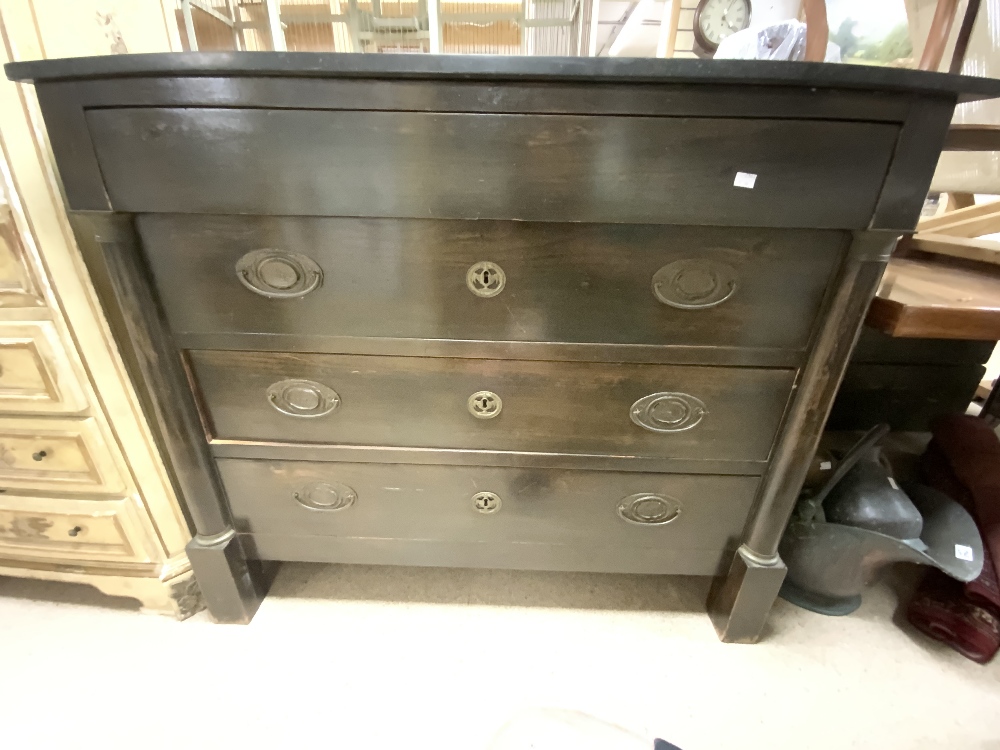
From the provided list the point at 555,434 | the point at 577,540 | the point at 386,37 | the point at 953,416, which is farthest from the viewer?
the point at 953,416

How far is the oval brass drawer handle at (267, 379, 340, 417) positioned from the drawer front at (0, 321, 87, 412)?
311 millimetres

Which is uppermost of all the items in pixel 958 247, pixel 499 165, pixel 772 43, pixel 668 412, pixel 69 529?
pixel 772 43

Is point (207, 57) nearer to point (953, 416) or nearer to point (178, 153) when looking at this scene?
point (178, 153)

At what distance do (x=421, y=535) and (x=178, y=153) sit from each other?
66cm

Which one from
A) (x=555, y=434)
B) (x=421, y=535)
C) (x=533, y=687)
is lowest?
(x=533, y=687)

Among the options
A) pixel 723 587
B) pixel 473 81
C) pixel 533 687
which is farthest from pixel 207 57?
pixel 723 587

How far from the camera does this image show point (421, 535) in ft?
2.83

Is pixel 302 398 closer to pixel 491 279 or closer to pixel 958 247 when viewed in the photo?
pixel 491 279

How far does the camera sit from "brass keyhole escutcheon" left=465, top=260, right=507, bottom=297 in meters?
0.63

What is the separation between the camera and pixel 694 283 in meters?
0.64

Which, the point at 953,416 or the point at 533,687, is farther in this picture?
the point at 953,416

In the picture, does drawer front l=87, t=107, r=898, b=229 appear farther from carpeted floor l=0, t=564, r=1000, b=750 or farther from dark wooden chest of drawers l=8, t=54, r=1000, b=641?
carpeted floor l=0, t=564, r=1000, b=750

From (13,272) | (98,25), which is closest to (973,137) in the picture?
(98,25)

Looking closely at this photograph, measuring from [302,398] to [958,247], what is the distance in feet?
4.60
